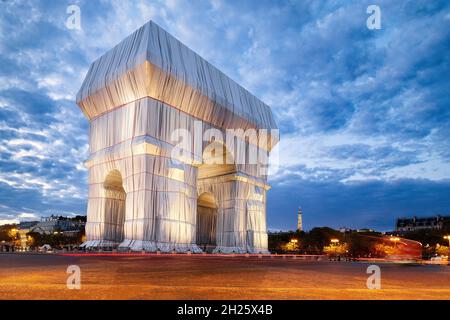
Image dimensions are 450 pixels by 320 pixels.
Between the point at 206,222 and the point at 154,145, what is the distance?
21.8m

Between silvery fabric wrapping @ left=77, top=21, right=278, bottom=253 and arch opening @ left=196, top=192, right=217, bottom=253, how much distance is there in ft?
27.7

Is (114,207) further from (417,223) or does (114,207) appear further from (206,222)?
(417,223)

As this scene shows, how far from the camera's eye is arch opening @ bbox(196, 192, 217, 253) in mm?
46562

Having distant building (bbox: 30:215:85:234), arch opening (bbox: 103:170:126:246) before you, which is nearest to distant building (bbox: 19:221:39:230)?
distant building (bbox: 30:215:85:234)

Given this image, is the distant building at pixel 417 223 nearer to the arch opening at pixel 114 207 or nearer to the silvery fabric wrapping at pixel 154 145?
the silvery fabric wrapping at pixel 154 145

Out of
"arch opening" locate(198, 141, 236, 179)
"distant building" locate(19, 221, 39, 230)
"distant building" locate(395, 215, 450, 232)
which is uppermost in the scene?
"arch opening" locate(198, 141, 236, 179)

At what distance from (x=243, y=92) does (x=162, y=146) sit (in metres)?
15.3

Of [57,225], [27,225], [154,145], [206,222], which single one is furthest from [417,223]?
[27,225]

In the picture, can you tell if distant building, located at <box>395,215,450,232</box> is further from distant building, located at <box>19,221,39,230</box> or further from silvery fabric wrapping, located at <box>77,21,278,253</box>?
distant building, located at <box>19,221,39,230</box>

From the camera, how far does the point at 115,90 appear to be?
99.4ft

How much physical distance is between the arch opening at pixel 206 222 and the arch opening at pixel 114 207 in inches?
562

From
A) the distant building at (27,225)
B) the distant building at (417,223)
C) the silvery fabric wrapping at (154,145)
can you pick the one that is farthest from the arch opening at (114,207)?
the distant building at (27,225)
